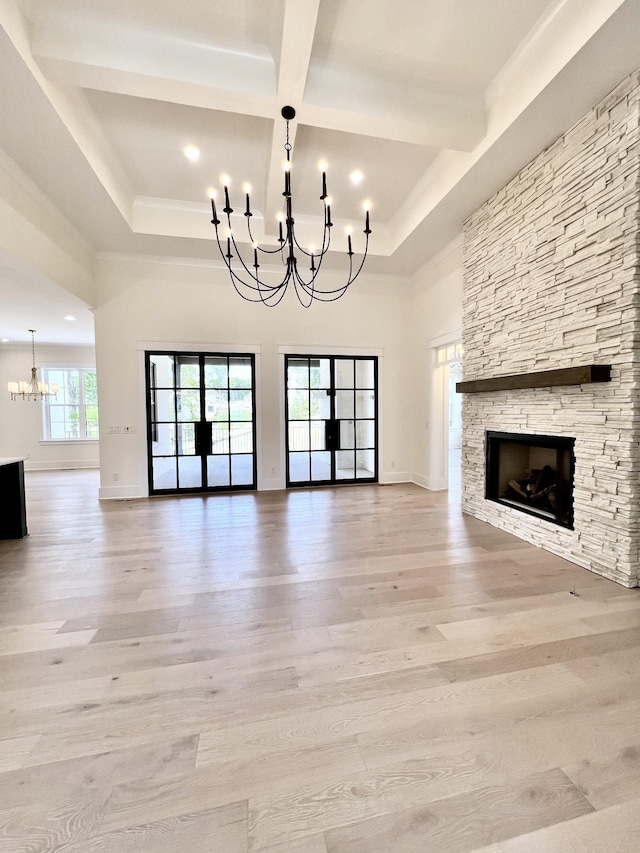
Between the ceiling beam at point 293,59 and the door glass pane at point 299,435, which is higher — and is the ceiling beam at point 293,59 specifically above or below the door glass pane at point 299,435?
above

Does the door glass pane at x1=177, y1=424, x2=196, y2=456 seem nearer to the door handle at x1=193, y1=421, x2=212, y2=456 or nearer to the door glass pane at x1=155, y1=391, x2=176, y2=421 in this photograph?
the door handle at x1=193, y1=421, x2=212, y2=456

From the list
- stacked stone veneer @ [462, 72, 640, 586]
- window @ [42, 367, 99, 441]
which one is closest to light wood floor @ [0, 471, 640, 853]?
stacked stone veneer @ [462, 72, 640, 586]

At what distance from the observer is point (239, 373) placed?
18.6ft

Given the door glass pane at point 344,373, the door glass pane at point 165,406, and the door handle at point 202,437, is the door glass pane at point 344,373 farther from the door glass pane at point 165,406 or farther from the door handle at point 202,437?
the door glass pane at point 165,406

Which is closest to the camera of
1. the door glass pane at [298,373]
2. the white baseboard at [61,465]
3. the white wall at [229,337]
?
the white wall at [229,337]

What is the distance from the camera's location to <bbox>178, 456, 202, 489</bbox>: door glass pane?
18.3ft

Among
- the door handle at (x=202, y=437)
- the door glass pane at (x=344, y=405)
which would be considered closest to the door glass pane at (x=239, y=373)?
the door handle at (x=202, y=437)

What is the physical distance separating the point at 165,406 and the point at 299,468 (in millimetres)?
2344

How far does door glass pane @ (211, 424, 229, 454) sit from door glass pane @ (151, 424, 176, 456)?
1.93 feet

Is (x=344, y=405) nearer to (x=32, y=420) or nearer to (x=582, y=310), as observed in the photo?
(x=582, y=310)

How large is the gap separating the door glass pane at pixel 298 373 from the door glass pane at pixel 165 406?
72.3 inches

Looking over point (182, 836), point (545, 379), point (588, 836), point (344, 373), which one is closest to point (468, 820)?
point (588, 836)

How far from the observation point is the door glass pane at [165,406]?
5469 millimetres

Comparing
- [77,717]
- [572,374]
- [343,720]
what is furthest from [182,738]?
[572,374]
